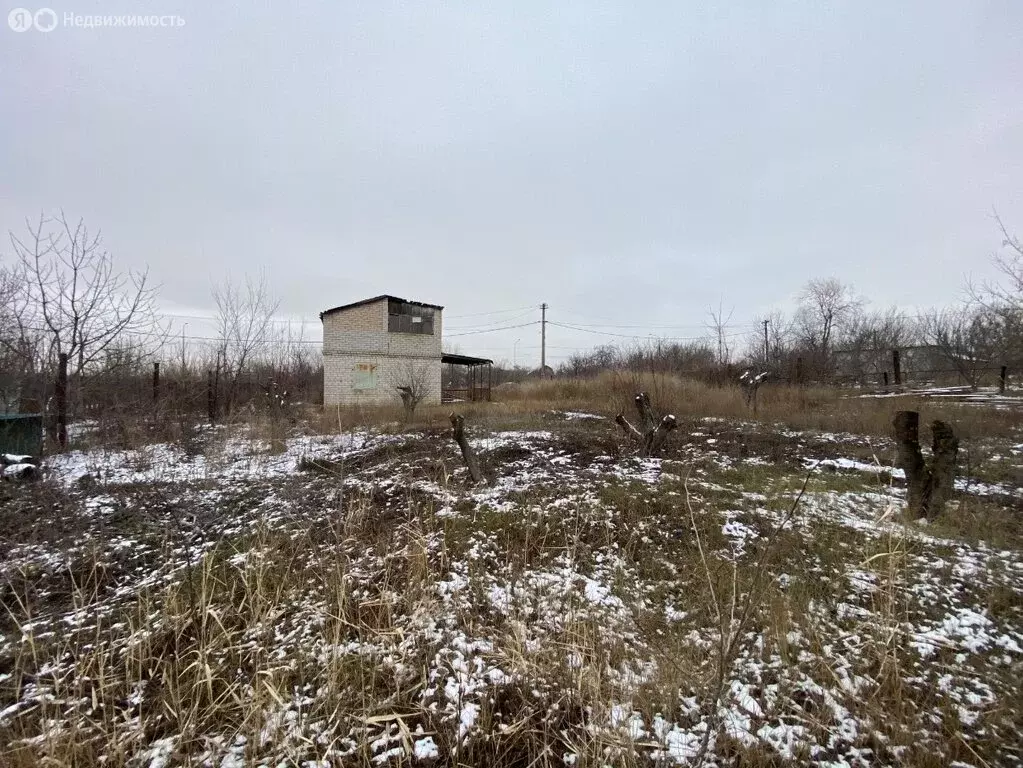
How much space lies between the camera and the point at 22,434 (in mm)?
7008

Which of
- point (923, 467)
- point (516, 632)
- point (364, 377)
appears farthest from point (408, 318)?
point (516, 632)

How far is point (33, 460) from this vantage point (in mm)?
6277

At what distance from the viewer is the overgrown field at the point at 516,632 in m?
1.77

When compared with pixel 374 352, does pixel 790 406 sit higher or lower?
lower

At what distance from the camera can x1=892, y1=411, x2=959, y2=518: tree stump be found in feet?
13.5

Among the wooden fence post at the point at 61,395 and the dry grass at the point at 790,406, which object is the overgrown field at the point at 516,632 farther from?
the dry grass at the point at 790,406

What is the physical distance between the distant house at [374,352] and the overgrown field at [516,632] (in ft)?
44.6

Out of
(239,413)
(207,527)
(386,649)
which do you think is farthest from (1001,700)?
(239,413)

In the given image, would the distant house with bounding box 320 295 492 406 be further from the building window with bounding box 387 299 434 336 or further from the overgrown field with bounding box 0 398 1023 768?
the overgrown field with bounding box 0 398 1023 768

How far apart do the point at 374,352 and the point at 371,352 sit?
134 mm

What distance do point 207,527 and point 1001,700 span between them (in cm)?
594

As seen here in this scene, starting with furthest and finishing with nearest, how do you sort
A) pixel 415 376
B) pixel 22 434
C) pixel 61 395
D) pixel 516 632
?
1. pixel 415 376
2. pixel 61 395
3. pixel 22 434
4. pixel 516 632

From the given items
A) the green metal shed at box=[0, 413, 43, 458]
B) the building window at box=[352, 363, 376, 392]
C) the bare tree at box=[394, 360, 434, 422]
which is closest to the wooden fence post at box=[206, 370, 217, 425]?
the building window at box=[352, 363, 376, 392]

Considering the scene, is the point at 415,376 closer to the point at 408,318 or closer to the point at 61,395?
the point at 408,318
